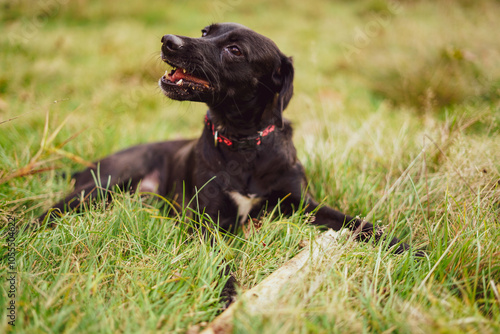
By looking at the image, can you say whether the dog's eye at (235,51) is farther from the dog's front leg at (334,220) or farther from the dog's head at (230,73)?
the dog's front leg at (334,220)

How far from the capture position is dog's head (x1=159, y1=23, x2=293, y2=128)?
6.62 feet

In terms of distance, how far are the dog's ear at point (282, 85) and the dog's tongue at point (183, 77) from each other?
49cm

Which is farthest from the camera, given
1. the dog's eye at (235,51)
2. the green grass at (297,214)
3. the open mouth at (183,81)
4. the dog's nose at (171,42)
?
the dog's eye at (235,51)

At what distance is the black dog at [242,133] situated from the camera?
2.12 m

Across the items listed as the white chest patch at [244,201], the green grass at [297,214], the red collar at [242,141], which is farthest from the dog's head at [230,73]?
the green grass at [297,214]

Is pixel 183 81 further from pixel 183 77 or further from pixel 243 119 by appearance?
pixel 243 119

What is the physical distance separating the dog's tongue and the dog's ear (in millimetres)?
491

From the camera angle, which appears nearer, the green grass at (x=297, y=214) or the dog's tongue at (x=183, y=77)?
the green grass at (x=297, y=214)

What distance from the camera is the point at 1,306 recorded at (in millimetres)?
1328

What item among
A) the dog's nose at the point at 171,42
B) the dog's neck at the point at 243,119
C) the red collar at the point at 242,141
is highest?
the dog's nose at the point at 171,42

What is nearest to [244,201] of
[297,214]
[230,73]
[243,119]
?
[297,214]

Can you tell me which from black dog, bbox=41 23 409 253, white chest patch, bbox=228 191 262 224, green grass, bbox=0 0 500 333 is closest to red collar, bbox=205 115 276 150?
black dog, bbox=41 23 409 253

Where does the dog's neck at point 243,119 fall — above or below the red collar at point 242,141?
above

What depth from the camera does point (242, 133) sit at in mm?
2299
